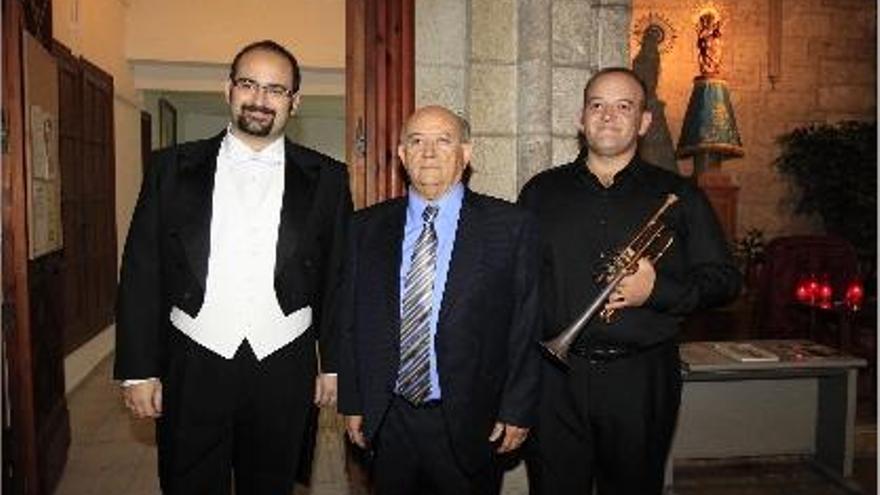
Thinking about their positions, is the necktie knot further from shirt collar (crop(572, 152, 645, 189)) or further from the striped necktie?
shirt collar (crop(572, 152, 645, 189))

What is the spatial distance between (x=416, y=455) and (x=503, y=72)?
6.02ft

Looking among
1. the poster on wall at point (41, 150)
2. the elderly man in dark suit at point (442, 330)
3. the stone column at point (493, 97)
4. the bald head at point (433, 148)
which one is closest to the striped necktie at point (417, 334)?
the elderly man in dark suit at point (442, 330)

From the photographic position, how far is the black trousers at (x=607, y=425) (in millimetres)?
2582

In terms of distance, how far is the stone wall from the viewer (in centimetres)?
349

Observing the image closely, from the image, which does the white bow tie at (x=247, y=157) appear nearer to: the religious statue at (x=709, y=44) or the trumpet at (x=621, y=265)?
the trumpet at (x=621, y=265)

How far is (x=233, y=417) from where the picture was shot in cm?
256

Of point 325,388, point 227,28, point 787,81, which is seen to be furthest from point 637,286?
point 787,81

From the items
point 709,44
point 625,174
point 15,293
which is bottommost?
point 15,293

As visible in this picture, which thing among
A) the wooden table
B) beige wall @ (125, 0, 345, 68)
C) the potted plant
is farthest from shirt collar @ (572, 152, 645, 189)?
the potted plant

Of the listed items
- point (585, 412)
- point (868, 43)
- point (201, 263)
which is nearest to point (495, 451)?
point (585, 412)

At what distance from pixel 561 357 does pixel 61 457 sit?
10.2 ft

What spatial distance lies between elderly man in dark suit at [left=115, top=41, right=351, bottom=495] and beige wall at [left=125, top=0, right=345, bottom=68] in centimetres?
577

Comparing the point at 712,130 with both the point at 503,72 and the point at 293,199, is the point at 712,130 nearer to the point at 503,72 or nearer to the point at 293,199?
the point at 503,72

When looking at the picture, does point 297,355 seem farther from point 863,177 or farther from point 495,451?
point 863,177
